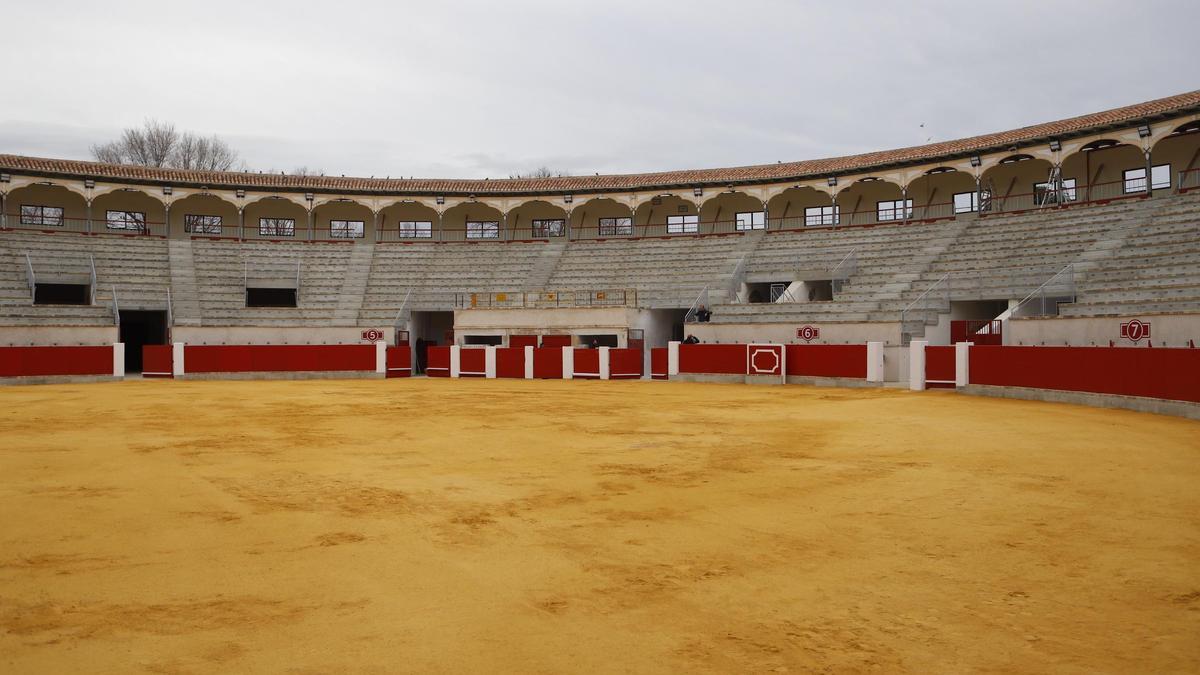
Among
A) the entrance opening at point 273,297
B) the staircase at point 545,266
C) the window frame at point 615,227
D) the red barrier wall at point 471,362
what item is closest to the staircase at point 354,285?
the entrance opening at point 273,297

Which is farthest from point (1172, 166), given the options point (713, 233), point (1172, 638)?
point (1172, 638)

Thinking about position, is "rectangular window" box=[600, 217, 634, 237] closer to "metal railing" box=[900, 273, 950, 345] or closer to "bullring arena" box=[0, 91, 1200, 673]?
"bullring arena" box=[0, 91, 1200, 673]

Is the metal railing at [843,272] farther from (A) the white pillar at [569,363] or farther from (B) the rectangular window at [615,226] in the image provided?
(B) the rectangular window at [615,226]

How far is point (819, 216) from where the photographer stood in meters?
37.3

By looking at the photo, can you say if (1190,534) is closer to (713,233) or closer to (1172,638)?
(1172,638)

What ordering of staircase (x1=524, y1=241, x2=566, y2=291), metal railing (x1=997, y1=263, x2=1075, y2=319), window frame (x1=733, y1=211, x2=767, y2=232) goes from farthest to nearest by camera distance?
1. window frame (x1=733, y1=211, x2=767, y2=232)
2. staircase (x1=524, y1=241, x2=566, y2=291)
3. metal railing (x1=997, y1=263, x2=1075, y2=319)

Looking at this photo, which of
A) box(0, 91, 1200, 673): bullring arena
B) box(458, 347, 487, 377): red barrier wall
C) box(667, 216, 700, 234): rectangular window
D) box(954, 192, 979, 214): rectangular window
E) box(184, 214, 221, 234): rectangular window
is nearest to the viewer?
box(0, 91, 1200, 673): bullring arena

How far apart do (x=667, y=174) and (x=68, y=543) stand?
35232 millimetres

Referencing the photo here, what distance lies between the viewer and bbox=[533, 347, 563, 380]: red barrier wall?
29.4 metres

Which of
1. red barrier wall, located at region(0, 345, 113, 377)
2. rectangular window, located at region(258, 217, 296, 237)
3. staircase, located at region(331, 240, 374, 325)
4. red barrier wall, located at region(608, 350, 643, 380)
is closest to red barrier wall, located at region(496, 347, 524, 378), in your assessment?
red barrier wall, located at region(608, 350, 643, 380)

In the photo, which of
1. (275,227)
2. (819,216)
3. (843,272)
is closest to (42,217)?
(275,227)

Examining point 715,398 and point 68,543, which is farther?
point 715,398

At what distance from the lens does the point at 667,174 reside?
129ft

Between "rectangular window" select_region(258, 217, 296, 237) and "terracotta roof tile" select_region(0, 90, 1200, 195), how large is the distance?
202cm
